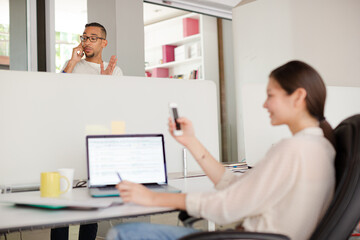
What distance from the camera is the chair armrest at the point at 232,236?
42.0 inches

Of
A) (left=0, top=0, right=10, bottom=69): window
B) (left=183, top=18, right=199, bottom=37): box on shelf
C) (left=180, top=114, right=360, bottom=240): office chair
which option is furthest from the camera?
(left=183, top=18, right=199, bottom=37): box on shelf

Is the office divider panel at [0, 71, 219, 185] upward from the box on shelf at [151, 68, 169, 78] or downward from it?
downward

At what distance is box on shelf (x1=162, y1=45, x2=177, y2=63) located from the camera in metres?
6.76

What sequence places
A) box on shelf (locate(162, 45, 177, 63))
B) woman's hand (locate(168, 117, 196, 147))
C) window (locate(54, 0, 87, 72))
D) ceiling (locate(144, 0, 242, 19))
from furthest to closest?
box on shelf (locate(162, 45, 177, 63))
window (locate(54, 0, 87, 72))
ceiling (locate(144, 0, 242, 19))
woman's hand (locate(168, 117, 196, 147))

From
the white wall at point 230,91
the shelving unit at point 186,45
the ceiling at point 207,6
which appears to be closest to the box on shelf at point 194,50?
the shelving unit at point 186,45

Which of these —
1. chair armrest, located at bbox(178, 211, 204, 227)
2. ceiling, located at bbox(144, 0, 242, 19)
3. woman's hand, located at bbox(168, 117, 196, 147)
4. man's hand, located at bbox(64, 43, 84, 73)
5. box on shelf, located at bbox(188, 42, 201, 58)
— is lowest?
chair armrest, located at bbox(178, 211, 204, 227)

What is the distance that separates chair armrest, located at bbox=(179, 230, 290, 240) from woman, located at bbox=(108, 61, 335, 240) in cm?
9

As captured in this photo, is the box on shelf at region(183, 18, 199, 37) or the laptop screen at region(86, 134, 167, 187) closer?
the laptop screen at region(86, 134, 167, 187)

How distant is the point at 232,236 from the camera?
3.57 ft

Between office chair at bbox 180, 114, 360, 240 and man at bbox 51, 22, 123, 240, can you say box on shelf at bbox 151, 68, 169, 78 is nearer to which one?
man at bbox 51, 22, 123, 240

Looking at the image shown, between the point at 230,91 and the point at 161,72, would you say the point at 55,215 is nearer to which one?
the point at 230,91

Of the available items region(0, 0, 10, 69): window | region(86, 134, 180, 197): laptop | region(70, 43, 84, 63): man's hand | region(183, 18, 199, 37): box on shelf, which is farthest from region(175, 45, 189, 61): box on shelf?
region(86, 134, 180, 197): laptop

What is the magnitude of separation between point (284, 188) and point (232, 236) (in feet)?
0.71

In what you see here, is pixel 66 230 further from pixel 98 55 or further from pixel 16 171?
pixel 98 55
